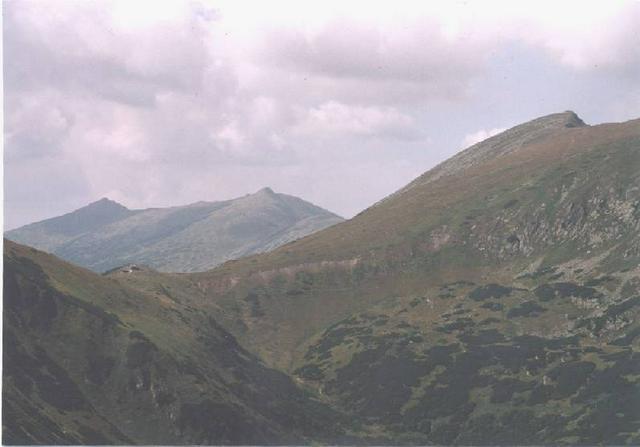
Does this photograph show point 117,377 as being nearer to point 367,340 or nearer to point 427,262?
point 367,340

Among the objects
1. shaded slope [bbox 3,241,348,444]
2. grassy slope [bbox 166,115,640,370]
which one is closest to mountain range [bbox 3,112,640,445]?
shaded slope [bbox 3,241,348,444]

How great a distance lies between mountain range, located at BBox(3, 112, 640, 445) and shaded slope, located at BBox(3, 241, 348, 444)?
1.05 ft

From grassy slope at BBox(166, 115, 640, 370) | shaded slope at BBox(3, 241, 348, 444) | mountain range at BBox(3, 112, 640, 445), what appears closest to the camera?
shaded slope at BBox(3, 241, 348, 444)

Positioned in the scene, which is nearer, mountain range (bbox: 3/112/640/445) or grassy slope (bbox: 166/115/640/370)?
mountain range (bbox: 3/112/640/445)

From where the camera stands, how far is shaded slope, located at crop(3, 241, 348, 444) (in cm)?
8206

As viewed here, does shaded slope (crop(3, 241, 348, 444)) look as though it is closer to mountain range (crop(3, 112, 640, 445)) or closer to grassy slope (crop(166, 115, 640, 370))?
mountain range (crop(3, 112, 640, 445))

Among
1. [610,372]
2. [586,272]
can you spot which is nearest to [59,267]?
[610,372]

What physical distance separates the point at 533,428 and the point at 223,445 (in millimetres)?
49287

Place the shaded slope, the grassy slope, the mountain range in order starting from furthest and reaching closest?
the grassy slope < the mountain range < the shaded slope

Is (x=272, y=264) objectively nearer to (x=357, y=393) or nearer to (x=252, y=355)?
(x=252, y=355)

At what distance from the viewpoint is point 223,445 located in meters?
94.2

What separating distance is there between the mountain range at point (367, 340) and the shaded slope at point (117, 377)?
1.05ft

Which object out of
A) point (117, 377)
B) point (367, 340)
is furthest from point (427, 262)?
point (117, 377)

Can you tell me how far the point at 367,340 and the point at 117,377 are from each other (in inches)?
2616
